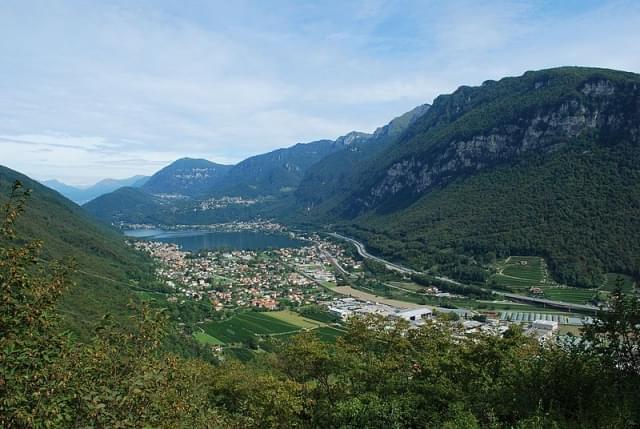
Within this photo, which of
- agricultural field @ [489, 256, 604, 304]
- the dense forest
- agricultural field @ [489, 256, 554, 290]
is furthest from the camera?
agricultural field @ [489, 256, 554, 290]

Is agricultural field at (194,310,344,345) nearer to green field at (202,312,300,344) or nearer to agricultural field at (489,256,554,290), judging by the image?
green field at (202,312,300,344)

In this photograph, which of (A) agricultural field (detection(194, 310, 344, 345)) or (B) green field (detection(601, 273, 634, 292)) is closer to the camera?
(A) agricultural field (detection(194, 310, 344, 345))

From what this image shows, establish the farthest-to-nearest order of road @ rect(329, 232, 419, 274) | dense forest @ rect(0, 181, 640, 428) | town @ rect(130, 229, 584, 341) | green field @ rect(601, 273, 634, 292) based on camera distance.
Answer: road @ rect(329, 232, 419, 274) < green field @ rect(601, 273, 634, 292) < town @ rect(130, 229, 584, 341) < dense forest @ rect(0, 181, 640, 428)

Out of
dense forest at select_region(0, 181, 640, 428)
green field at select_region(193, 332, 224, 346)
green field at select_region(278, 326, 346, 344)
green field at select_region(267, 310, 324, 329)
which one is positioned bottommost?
green field at select_region(193, 332, 224, 346)

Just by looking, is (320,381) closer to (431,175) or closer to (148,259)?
(148,259)

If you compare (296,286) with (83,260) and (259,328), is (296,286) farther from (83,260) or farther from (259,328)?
(83,260)

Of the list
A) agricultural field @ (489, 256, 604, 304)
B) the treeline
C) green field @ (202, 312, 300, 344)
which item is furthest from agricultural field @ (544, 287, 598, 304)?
green field @ (202, 312, 300, 344)

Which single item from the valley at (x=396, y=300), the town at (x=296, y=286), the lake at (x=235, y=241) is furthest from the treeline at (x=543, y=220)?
the lake at (x=235, y=241)
